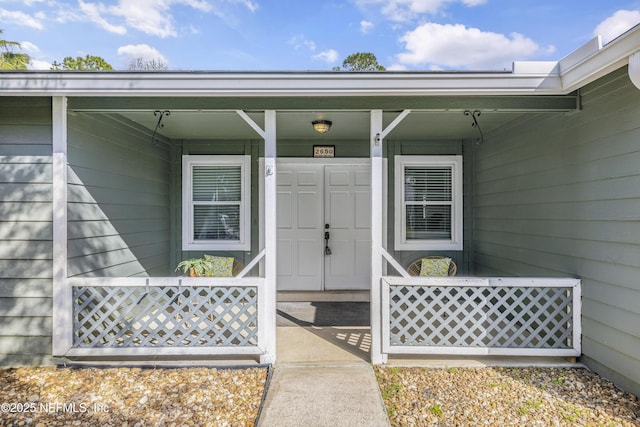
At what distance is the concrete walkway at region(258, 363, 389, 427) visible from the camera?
2205mm

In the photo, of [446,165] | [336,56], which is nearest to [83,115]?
[446,165]

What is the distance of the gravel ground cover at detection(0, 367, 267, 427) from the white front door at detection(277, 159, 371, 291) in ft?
7.24

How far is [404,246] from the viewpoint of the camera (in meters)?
4.92

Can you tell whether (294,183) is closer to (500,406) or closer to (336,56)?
(500,406)

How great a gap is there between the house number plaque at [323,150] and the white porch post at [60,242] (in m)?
2.87

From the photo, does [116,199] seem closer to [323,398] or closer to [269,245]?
[269,245]

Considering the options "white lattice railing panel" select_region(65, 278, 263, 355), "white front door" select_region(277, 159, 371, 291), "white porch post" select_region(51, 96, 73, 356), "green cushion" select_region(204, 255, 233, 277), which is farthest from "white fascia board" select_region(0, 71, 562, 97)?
"green cushion" select_region(204, 255, 233, 277)

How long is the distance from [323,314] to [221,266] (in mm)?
1495

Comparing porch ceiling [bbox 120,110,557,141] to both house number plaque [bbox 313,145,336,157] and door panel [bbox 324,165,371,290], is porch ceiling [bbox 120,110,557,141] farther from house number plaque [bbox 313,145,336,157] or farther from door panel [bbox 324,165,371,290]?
door panel [bbox 324,165,371,290]

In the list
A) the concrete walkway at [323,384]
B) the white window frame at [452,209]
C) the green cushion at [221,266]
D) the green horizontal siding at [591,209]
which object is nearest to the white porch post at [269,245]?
the concrete walkway at [323,384]

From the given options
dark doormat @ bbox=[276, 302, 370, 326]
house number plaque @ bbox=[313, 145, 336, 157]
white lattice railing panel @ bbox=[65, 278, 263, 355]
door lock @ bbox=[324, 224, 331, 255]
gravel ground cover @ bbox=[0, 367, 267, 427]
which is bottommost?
gravel ground cover @ bbox=[0, 367, 267, 427]

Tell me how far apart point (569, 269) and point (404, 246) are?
2135 millimetres

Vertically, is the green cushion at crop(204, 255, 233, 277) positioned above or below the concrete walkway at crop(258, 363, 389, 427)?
above

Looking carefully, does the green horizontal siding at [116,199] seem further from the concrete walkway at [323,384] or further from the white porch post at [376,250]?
the white porch post at [376,250]
